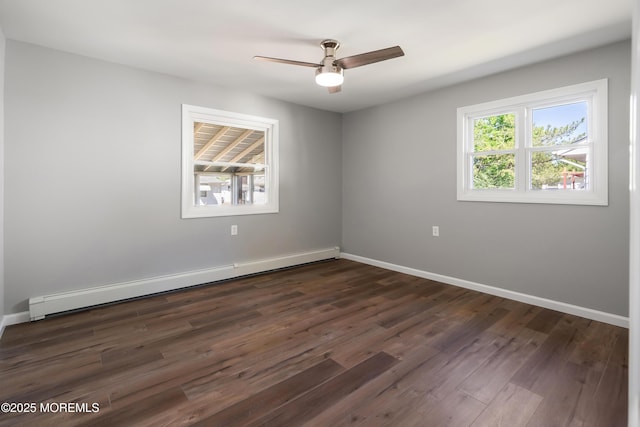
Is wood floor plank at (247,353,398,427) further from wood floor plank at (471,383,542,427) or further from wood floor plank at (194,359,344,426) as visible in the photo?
wood floor plank at (471,383,542,427)

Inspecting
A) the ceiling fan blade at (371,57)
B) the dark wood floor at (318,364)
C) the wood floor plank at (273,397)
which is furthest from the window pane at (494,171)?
the wood floor plank at (273,397)

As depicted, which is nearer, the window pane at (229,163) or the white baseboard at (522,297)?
the white baseboard at (522,297)

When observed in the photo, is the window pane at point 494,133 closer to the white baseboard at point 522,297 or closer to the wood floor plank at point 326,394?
the white baseboard at point 522,297

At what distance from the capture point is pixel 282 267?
4.52 meters

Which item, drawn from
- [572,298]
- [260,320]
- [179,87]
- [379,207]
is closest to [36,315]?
[260,320]

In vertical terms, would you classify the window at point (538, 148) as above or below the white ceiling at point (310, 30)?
below

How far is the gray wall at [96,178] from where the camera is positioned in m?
2.74

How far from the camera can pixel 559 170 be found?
10.1 ft

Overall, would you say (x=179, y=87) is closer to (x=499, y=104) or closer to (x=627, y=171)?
(x=499, y=104)

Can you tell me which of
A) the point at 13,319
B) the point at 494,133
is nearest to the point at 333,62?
the point at 494,133

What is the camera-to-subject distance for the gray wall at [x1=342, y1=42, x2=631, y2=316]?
8.87ft

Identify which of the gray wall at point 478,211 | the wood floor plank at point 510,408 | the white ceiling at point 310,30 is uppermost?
the white ceiling at point 310,30

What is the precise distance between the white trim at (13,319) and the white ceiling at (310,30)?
237 centimetres

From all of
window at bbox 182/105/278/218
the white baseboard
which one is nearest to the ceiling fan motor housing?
window at bbox 182/105/278/218
